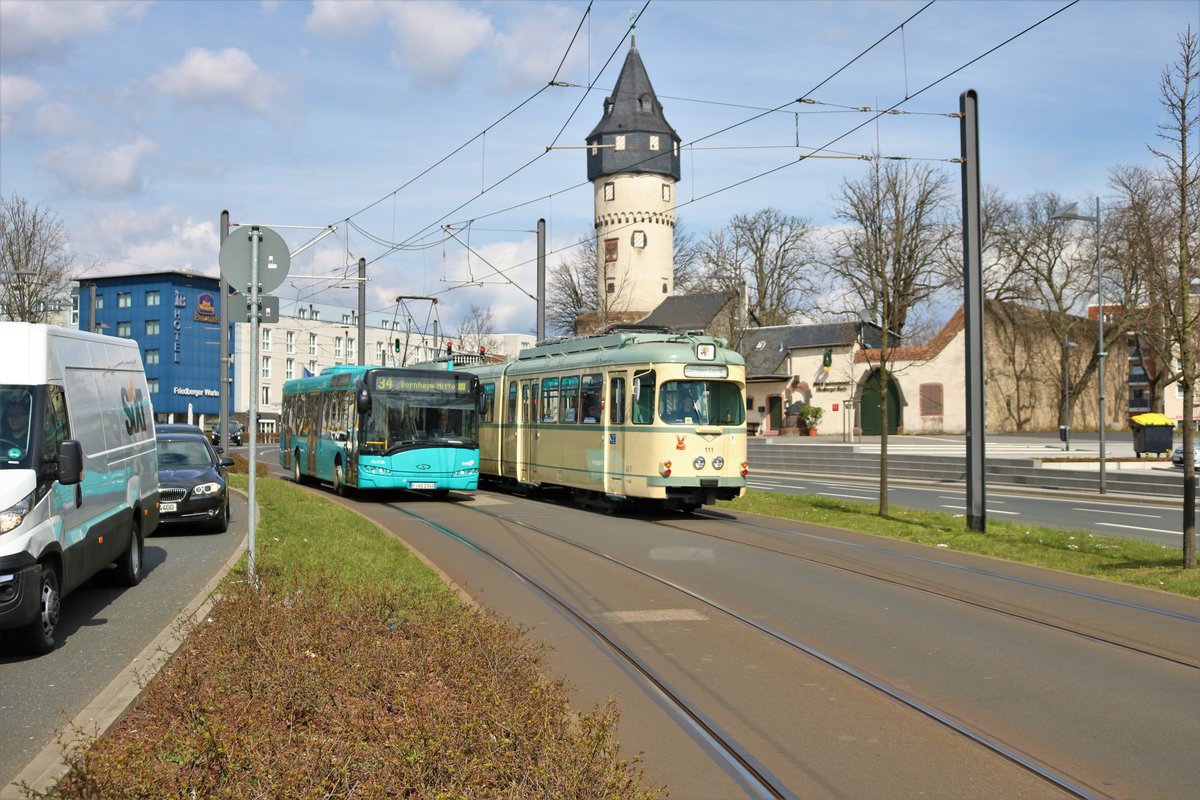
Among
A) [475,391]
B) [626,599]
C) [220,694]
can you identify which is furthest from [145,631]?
[475,391]

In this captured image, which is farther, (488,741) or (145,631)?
(145,631)

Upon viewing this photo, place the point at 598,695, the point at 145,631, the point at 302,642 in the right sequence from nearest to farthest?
1. the point at 302,642
2. the point at 598,695
3. the point at 145,631

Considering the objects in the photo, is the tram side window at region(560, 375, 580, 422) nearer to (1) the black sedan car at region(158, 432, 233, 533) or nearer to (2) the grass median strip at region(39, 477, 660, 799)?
(1) the black sedan car at region(158, 432, 233, 533)

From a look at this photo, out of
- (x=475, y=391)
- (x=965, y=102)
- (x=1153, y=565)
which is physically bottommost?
(x=1153, y=565)

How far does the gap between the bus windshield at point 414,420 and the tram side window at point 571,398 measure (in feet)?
7.07

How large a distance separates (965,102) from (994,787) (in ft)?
47.8

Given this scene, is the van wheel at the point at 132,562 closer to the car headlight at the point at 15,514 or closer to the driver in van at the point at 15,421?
the driver in van at the point at 15,421

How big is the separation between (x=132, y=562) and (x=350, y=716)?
23.1 ft

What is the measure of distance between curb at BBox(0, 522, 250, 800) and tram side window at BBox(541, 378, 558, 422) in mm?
14322

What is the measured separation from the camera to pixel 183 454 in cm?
1762

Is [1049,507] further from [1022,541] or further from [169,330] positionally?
[169,330]

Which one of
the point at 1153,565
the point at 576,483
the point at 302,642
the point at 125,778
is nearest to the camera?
the point at 125,778

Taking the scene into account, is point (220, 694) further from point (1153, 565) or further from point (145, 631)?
point (1153, 565)

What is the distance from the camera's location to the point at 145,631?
9.08 metres
